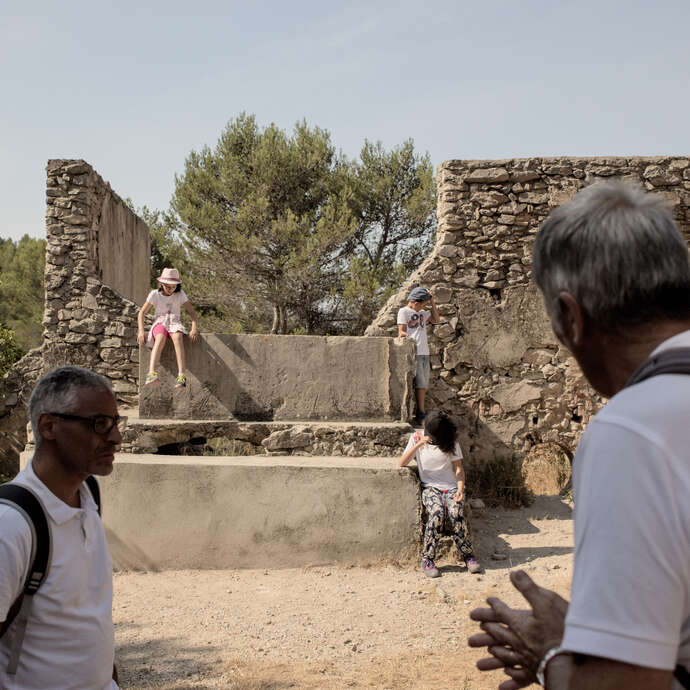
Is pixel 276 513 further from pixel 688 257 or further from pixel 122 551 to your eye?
pixel 688 257

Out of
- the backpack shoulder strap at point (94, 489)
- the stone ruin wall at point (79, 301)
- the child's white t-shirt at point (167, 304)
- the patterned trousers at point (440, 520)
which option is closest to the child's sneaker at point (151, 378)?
the child's white t-shirt at point (167, 304)

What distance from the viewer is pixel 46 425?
6.86 feet

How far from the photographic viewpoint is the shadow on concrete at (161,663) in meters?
4.13

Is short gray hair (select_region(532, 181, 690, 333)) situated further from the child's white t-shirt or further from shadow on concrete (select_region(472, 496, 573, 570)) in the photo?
the child's white t-shirt

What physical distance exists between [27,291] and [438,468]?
2117cm

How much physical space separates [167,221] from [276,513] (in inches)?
600

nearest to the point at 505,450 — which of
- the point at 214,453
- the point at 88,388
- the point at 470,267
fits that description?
the point at 470,267

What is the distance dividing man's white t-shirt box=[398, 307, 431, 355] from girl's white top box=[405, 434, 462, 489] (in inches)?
101

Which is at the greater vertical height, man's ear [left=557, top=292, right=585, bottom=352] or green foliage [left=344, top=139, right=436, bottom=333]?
green foliage [left=344, top=139, right=436, bottom=333]

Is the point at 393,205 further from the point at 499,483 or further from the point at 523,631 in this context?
the point at 523,631

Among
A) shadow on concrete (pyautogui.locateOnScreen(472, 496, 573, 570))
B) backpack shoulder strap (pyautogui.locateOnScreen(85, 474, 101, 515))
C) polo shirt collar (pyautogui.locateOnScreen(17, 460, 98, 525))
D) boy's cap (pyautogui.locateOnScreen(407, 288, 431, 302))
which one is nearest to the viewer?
polo shirt collar (pyautogui.locateOnScreen(17, 460, 98, 525))

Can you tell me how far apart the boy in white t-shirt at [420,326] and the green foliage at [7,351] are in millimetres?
6544

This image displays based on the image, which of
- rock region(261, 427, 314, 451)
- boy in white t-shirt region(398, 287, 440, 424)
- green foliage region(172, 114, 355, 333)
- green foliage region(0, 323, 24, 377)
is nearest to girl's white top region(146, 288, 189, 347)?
rock region(261, 427, 314, 451)

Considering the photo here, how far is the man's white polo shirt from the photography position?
1786 millimetres
